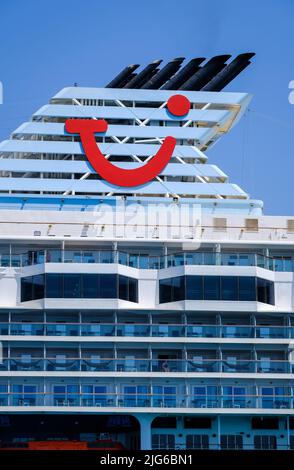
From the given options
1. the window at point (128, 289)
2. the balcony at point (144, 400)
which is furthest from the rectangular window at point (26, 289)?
the balcony at point (144, 400)

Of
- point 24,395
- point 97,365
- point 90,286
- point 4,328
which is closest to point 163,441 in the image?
point 97,365

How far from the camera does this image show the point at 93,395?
7794cm

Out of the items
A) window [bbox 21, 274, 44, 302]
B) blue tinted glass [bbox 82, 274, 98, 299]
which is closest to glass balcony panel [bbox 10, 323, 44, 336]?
window [bbox 21, 274, 44, 302]

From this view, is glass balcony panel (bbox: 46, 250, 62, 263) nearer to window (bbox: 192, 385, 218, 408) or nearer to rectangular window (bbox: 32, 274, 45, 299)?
rectangular window (bbox: 32, 274, 45, 299)

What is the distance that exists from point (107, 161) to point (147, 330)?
374 inches

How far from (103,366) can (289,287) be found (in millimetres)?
9197

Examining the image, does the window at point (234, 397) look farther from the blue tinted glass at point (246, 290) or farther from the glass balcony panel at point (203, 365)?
the blue tinted glass at point (246, 290)

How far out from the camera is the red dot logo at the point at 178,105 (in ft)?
284
